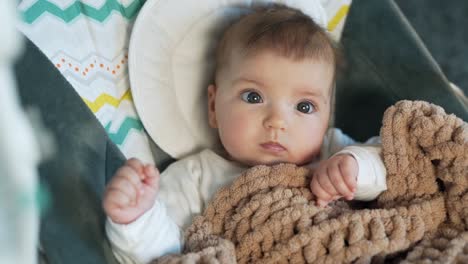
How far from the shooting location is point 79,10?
1.16 meters

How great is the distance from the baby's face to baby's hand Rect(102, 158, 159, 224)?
288 millimetres

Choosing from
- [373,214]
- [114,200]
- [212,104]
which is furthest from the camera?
[212,104]

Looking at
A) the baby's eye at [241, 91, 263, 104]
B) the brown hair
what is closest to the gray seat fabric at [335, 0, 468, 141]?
the brown hair

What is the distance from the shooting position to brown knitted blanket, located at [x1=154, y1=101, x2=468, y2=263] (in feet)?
3.22

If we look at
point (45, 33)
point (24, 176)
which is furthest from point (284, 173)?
point (24, 176)

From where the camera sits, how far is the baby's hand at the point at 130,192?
0.87 meters

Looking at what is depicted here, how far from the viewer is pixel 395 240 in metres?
0.98

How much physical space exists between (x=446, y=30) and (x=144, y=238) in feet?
3.90

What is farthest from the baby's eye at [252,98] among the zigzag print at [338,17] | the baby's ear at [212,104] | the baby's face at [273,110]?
the zigzag print at [338,17]

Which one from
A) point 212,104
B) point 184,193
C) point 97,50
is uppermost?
point 97,50

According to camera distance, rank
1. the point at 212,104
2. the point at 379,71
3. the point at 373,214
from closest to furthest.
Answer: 1. the point at 373,214
2. the point at 212,104
3. the point at 379,71

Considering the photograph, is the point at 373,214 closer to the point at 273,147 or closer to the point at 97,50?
the point at 273,147

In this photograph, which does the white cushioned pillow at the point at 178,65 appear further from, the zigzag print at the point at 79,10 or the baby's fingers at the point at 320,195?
the baby's fingers at the point at 320,195

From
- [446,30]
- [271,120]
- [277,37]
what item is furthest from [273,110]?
[446,30]
